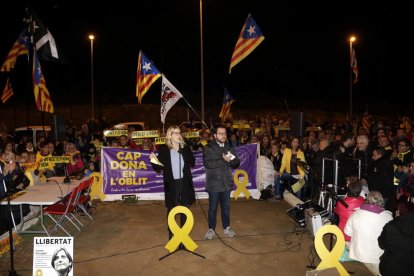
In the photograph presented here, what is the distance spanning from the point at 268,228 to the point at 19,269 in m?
4.69

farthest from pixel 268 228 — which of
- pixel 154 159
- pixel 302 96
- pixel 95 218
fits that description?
pixel 302 96

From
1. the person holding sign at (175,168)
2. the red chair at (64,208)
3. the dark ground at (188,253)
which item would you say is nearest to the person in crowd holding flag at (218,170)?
the person holding sign at (175,168)

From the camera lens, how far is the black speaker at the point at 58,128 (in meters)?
13.5

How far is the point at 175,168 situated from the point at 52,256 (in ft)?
7.82

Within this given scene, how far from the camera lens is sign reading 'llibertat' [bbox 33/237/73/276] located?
15.8 ft

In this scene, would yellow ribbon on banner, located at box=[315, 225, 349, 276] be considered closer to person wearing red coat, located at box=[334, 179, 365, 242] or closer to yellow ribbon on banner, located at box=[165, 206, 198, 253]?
person wearing red coat, located at box=[334, 179, 365, 242]

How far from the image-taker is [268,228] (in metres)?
7.80

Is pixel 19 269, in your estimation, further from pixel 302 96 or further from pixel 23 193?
pixel 302 96

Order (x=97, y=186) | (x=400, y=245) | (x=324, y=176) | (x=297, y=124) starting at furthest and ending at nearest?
(x=297, y=124) → (x=97, y=186) → (x=324, y=176) → (x=400, y=245)

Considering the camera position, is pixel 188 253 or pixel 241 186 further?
pixel 241 186

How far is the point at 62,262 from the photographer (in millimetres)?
4797

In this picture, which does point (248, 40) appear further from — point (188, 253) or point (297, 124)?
point (188, 253)

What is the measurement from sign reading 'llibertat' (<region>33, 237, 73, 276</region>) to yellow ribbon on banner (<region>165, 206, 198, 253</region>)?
5.93ft

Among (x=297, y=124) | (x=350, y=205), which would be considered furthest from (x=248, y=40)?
(x=350, y=205)
